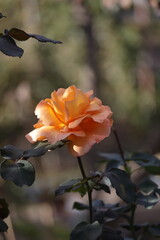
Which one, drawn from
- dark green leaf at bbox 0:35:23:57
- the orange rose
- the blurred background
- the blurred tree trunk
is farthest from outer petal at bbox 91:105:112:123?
the blurred tree trunk

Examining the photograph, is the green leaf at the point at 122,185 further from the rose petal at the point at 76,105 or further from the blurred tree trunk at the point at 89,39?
the blurred tree trunk at the point at 89,39

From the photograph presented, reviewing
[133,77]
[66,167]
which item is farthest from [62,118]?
[66,167]

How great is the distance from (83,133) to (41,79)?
3.36m

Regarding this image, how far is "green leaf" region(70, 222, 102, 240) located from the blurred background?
2.28 metres

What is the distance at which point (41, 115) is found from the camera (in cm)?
58

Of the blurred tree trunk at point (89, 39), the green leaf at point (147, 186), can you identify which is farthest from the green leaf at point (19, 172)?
the blurred tree trunk at point (89, 39)

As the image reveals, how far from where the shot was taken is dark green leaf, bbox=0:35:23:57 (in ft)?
1.86

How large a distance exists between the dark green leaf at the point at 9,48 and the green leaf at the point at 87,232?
20 cm

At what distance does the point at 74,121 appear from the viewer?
1.84 ft

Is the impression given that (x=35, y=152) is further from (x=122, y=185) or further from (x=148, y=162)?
(x=148, y=162)

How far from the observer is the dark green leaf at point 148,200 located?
679mm

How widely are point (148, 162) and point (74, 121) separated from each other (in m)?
0.22

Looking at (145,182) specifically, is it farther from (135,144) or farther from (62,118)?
(135,144)

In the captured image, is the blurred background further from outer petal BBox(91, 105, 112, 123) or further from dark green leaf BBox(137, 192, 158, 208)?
outer petal BBox(91, 105, 112, 123)
